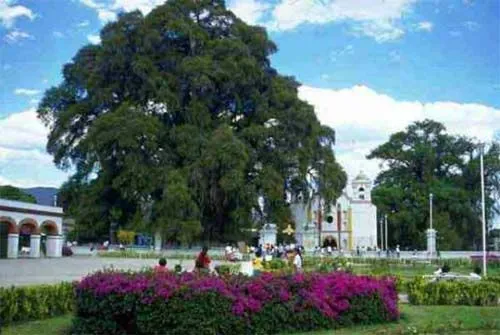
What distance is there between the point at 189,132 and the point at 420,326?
3152 cm

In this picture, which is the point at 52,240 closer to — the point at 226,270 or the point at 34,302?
the point at 226,270

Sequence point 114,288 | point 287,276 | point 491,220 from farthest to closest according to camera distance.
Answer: point 491,220 < point 287,276 < point 114,288

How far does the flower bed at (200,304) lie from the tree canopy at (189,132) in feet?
90.5

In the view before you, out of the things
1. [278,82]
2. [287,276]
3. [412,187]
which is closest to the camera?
[287,276]

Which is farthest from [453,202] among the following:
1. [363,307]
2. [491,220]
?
[363,307]

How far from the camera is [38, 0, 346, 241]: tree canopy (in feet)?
132

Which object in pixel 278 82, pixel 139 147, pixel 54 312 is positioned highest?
pixel 278 82

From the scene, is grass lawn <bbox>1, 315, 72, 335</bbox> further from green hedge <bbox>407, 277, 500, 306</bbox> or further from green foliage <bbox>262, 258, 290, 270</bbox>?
green foliage <bbox>262, 258, 290, 270</bbox>

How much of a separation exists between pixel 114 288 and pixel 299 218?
52.1 metres

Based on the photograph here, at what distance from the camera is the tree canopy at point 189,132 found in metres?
40.1

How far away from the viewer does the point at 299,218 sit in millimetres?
61469

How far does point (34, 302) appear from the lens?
11297 millimetres

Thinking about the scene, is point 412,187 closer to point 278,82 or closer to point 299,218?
point 299,218

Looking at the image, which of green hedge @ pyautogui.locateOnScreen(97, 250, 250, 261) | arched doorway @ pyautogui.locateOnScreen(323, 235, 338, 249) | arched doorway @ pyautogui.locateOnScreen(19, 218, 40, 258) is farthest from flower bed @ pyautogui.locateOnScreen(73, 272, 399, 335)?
arched doorway @ pyautogui.locateOnScreen(323, 235, 338, 249)
